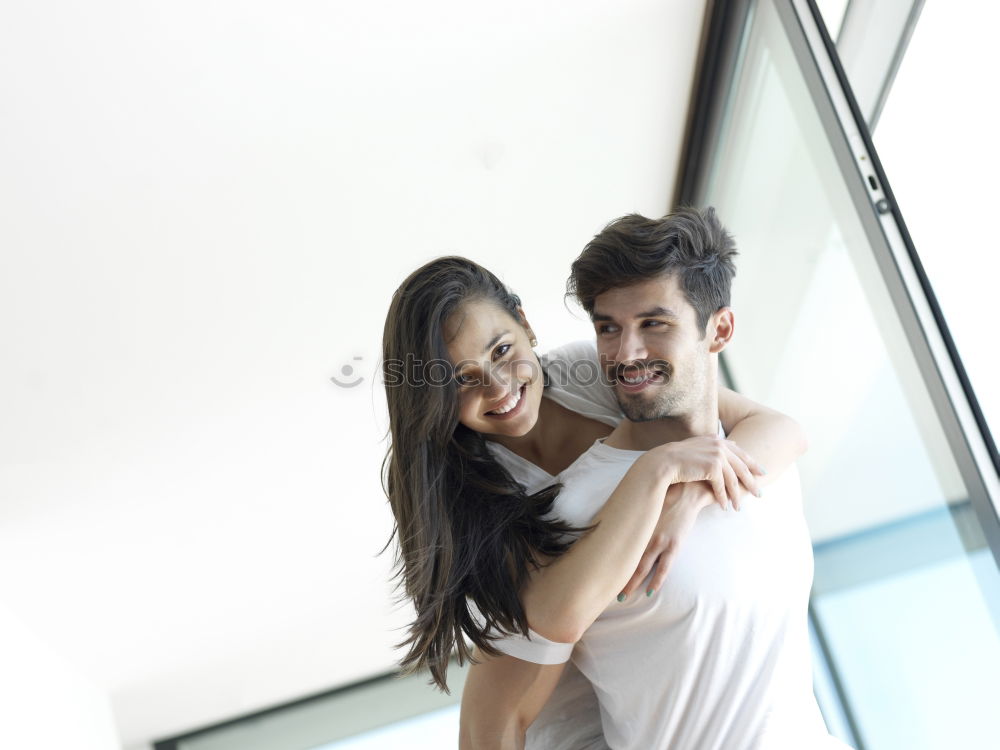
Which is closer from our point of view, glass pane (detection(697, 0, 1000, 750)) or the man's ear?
the man's ear

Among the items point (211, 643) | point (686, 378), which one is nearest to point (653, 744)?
point (686, 378)

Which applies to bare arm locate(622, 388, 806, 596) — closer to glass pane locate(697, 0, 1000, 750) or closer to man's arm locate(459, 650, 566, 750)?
man's arm locate(459, 650, 566, 750)

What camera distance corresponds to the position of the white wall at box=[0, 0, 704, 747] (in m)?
1.92

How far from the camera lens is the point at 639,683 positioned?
1.38 metres

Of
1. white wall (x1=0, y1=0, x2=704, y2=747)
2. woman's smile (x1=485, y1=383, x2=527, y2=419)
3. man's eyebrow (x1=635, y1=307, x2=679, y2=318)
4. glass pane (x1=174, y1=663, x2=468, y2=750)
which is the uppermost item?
white wall (x1=0, y1=0, x2=704, y2=747)

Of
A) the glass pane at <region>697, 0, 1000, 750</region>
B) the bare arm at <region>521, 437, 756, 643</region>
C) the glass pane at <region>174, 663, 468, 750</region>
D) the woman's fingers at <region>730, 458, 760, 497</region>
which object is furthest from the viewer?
the glass pane at <region>174, 663, 468, 750</region>

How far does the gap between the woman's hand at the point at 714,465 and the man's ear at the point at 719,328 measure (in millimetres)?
222

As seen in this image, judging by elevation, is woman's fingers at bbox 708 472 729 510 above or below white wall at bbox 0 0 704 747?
below

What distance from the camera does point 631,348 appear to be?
56.6 inches

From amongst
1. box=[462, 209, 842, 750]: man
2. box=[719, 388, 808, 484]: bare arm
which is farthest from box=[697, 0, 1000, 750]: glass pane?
box=[462, 209, 842, 750]: man

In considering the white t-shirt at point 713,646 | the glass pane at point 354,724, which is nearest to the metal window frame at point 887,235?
the white t-shirt at point 713,646

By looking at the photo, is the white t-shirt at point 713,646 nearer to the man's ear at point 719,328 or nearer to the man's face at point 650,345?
the man's face at point 650,345

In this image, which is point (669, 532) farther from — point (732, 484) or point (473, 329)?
point (473, 329)

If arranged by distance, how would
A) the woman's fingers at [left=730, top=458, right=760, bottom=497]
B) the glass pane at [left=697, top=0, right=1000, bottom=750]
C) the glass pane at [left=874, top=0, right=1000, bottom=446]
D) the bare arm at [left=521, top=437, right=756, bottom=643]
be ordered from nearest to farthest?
the bare arm at [left=521, top=437, right=756, bottom=643] → the woman's fingers at [left=730, top=458, right=760, bottom=497] → the glass pane at [left=874, top=0, right=1000, bottom=446] → the glass pane at [left=697, top=0, right=1000, bottom=750]
